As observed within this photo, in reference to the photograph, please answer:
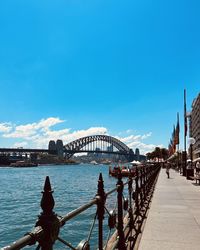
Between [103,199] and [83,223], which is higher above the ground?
[103,199]

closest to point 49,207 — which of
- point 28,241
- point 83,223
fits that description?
point 28,241

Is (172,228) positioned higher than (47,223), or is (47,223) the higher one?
(47,223)

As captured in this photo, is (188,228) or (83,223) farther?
(83,223)

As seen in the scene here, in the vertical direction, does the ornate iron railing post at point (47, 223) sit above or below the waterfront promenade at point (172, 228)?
above

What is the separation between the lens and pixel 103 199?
4473mm

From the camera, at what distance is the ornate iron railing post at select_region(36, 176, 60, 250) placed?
7.57 feet

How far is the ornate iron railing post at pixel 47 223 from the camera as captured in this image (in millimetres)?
2307

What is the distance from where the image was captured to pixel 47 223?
7.86 ft

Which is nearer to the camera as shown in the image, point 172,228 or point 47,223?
point 47,223

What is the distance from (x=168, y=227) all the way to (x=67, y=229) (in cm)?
949

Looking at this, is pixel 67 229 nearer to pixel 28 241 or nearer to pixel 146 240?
pixel 146 240

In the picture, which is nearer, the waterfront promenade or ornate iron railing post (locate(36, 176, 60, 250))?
ornate iron railing post (locate(36, 176, 60, 250))

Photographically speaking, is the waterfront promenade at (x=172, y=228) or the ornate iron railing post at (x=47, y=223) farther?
the waterfront promenade at (x=172, y=228)

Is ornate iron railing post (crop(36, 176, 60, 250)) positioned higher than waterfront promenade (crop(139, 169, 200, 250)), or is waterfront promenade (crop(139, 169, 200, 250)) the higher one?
ornate iron railing post (crop(36, 176, 60, 250))
